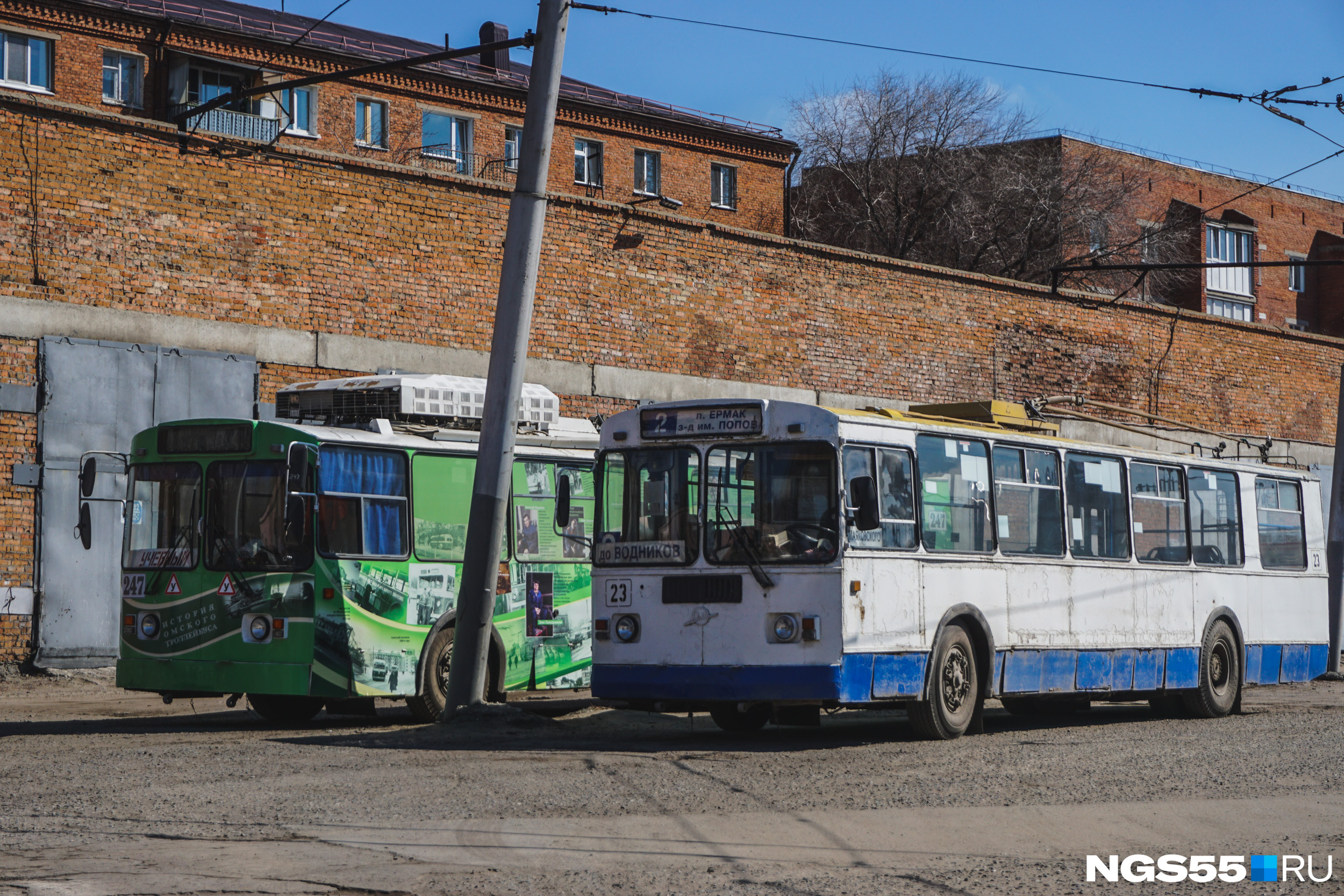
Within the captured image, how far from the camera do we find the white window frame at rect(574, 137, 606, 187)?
46.1 m

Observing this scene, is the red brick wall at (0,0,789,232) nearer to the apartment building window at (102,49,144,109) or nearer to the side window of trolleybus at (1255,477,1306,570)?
the apartment building window at (102,49,144,109)

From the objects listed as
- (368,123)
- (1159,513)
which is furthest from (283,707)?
(368,123)

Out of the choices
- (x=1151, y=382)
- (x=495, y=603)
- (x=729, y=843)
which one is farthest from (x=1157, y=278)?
(x=729, y=843)

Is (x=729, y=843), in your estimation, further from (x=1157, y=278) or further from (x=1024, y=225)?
(x=1157, y=278)

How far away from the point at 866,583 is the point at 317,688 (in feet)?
15.5

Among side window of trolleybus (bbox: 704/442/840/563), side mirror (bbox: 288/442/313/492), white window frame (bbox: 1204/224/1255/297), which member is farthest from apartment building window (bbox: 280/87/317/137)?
white window frame (bbox: 1204/224/1255/297)

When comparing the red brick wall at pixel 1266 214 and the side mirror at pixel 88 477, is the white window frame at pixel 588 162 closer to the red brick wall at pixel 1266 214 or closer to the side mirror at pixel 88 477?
the red brick wall at pixel 1266 214

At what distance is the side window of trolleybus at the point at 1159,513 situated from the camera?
51.9 ft

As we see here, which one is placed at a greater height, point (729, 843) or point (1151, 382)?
point (1151, 382)

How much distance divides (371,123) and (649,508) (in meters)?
31.6

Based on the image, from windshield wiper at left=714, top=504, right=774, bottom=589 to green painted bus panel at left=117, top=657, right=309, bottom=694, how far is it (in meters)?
3.79

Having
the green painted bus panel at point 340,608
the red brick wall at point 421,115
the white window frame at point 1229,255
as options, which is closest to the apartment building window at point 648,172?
the red brick wall at point 421,115

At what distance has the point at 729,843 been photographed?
7.91m

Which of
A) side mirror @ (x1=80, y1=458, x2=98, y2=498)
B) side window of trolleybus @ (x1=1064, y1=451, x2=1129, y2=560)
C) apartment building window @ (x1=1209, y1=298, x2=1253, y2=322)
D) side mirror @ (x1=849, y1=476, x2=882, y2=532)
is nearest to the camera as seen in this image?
side mirror @ (x1=849, y1=476, x2=882, y2=532)
